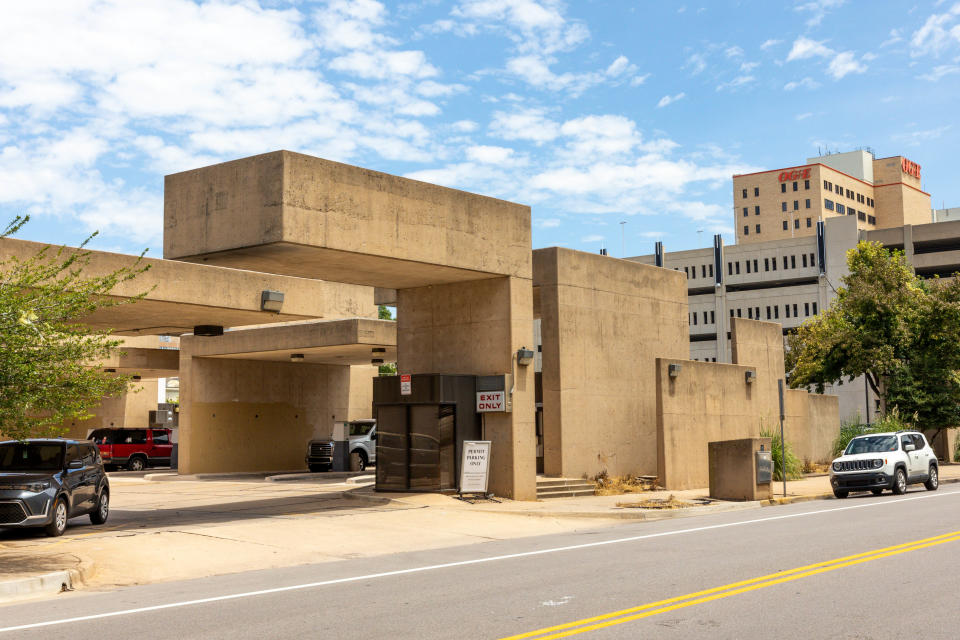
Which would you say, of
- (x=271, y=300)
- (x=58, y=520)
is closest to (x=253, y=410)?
(x=271, y=300)

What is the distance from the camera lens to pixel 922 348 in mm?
39781

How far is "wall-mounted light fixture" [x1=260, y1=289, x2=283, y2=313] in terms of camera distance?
23.6 meters

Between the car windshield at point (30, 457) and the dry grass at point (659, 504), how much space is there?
11.3 m

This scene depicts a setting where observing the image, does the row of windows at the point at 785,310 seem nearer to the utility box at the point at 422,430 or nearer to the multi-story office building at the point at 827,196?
the multi-story office building at the point at 827,196

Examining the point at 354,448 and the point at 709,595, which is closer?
the point at 709,595

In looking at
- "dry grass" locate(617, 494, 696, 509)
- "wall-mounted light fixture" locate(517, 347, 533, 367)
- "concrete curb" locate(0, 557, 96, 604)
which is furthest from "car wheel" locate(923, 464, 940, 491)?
"concrete curb" locate(0, 557, 96, 604)

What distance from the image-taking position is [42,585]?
37.1 feet

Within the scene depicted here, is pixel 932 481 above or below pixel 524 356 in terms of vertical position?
below

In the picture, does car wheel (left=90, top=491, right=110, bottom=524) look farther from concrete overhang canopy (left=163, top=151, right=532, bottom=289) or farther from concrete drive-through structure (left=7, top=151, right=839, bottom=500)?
concrete overhang canopy (left=163, top=151, right=532, bottom=289)

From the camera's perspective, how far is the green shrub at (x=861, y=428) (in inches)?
1391

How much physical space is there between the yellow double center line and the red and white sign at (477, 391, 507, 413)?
966 centimetres

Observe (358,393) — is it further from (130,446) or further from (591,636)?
(591,636)

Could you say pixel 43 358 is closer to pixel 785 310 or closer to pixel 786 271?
pixel 785 310

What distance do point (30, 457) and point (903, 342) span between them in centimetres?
3309
